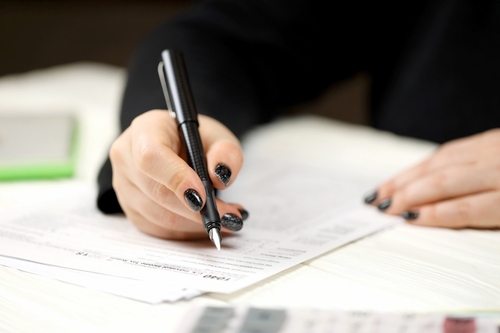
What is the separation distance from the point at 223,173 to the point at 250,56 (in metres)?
0.46

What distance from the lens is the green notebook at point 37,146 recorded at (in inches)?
27.6

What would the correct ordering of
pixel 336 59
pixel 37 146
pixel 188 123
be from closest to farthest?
1. pixel 188 123
2. pixel 37 146
3. pixel 336 59

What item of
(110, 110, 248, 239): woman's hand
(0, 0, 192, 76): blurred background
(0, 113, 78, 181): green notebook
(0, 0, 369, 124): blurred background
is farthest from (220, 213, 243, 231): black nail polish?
(0, 0, 192, 76): blurred background

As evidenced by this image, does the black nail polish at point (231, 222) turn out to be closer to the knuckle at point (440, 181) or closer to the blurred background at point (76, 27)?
the knuckle at point (440, 181)

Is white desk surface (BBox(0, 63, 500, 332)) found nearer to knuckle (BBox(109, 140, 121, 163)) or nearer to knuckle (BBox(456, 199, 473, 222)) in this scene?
knuckle (BBox(456, 199, 473, 222))

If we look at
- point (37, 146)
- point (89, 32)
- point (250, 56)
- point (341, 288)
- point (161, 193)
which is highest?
point (89, 32)

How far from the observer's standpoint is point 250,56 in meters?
0.89

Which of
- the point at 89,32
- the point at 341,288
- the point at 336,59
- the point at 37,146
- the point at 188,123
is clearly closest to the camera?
the point at 341,288

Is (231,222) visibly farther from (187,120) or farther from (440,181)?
(440,181)

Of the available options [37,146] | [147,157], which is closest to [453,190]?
[147,157]

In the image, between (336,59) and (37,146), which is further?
(336,59)

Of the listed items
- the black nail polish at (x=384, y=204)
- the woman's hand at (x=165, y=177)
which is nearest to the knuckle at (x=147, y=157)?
the woman's hand at (x=165, y=177)

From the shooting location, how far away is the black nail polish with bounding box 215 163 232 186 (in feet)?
1.56

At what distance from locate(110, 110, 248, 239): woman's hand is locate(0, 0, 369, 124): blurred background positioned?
1.64 meters
